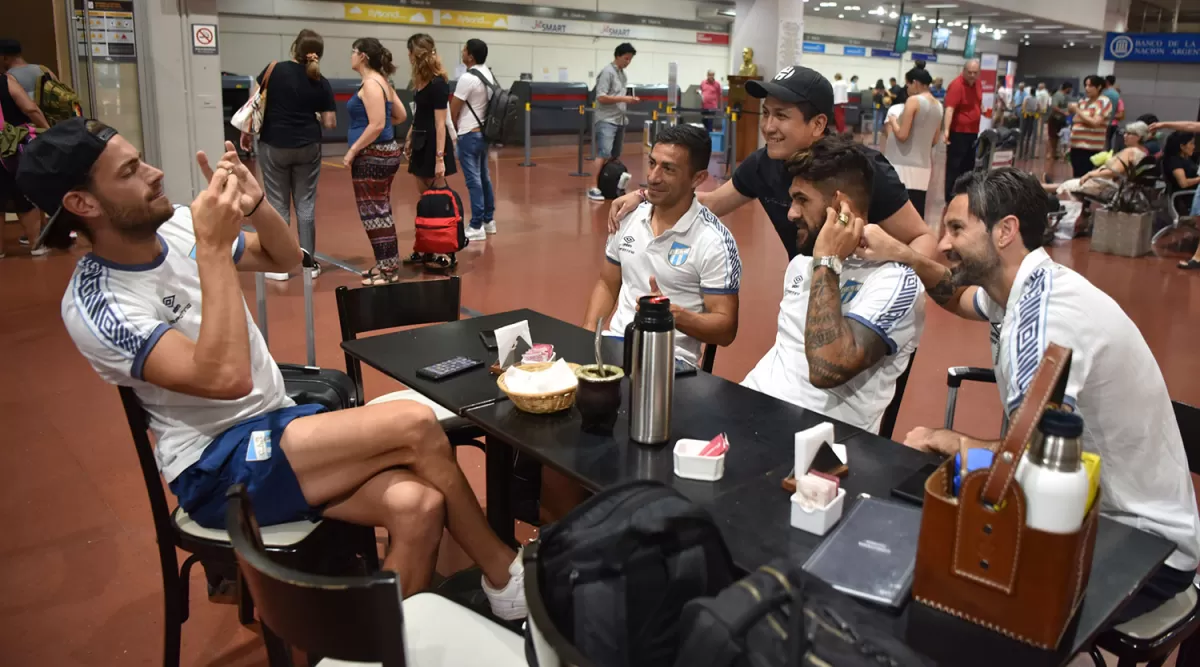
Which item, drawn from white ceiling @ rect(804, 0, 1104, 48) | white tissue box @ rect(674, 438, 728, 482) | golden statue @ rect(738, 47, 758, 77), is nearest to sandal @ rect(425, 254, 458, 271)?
white tissue box @ rect(674, 438, 728, 482)

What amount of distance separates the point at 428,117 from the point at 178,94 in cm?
252

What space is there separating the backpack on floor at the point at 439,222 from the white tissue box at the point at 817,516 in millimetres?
4765

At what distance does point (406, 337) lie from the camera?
2514 millimetres

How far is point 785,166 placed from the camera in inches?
113

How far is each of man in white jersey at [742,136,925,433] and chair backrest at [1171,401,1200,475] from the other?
0.60 metres

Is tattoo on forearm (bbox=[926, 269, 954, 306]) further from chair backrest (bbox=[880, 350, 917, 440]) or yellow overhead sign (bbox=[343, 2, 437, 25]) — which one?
yellow overhead sign (bbox=[343, 2, 437, 25])

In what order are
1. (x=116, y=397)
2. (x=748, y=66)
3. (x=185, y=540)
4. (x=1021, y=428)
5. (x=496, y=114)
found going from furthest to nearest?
1. (x=748, y=66)
2. (x=496, y=114)
3. (x=116, y=397)
4. (x=185, y=540)
5. (x=1021, y=428)

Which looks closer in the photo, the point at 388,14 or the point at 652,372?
the point at 652,372

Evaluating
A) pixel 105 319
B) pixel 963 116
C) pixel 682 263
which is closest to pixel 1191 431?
pixel 682 263

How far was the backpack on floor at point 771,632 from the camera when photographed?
979mm

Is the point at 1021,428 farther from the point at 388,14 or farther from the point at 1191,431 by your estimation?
the point at 388,14

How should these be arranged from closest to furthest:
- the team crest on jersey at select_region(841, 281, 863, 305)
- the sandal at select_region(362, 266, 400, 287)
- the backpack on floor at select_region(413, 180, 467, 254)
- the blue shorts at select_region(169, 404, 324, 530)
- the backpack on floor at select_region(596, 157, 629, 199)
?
the blue shorts at select_region(169, 404, 324, 530), the team crest on jersey at select_region(841, 281, 863, 305), the sandal at select_region(362, 266, 400, 287), the backpack on floor at select_region(413, 180, 467, 254), the backpack on floor at select_region(596, 157, 629, 199)

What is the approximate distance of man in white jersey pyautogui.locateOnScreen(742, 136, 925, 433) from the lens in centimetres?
216

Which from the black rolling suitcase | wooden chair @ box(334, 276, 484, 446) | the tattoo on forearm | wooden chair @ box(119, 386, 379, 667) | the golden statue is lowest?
wooden chair @ box(119, 386, 379, 667)
